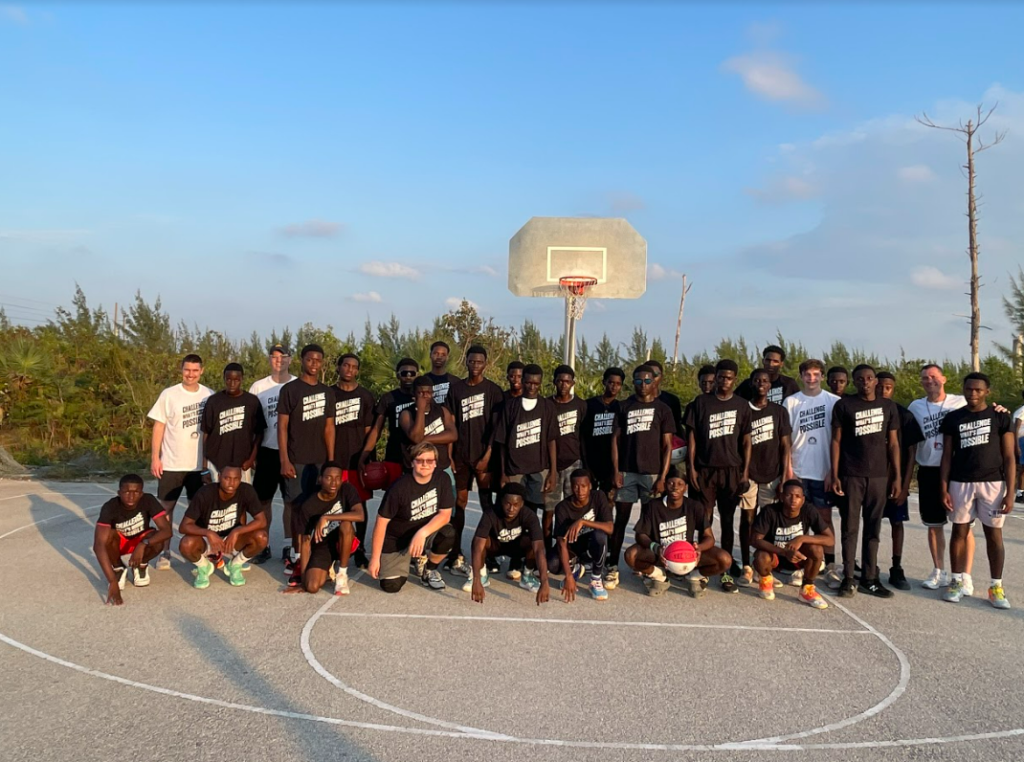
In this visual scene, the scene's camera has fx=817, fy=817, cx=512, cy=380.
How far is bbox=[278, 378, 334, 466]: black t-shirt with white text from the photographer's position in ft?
23.9

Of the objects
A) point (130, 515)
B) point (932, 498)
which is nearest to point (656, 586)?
point (932, 498)

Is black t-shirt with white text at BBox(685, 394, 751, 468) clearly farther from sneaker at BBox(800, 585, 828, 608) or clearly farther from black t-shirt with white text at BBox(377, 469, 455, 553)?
black t-shirt with white text at BBox(377, 469, 455, 553)

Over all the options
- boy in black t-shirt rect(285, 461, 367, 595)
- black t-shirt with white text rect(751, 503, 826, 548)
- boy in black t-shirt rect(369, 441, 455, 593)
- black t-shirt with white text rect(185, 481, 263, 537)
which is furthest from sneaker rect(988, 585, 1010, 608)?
black t-shirt with white text rect(185, 481, 263, 537)

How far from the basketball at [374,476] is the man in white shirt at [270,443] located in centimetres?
80

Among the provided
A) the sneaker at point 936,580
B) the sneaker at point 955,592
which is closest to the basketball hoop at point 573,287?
the sneaker at point 936,580

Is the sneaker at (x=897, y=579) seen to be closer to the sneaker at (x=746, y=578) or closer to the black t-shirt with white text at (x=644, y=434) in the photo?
the sneaker at (x=746, y=578)

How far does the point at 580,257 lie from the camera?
44.0 feet

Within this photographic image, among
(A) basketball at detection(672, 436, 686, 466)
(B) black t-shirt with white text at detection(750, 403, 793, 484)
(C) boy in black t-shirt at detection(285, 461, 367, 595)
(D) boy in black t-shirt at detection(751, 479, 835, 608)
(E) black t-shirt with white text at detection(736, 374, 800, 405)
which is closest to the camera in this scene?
(D) boy in black t-shirt at detection(751, 479, 835, 608)

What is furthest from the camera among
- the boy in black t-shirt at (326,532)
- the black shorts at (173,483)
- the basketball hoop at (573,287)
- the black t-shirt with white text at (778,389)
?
the basketball hoop at (573,287)

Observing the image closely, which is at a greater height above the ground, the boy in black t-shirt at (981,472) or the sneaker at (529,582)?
the boy in black t-shirt at (981,472)

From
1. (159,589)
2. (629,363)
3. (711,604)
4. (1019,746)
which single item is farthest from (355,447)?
(629,363)

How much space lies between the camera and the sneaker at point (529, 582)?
22.9 ft

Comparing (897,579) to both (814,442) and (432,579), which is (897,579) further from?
(432,579)

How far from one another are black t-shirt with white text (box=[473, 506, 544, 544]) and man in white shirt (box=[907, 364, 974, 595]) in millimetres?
3402
